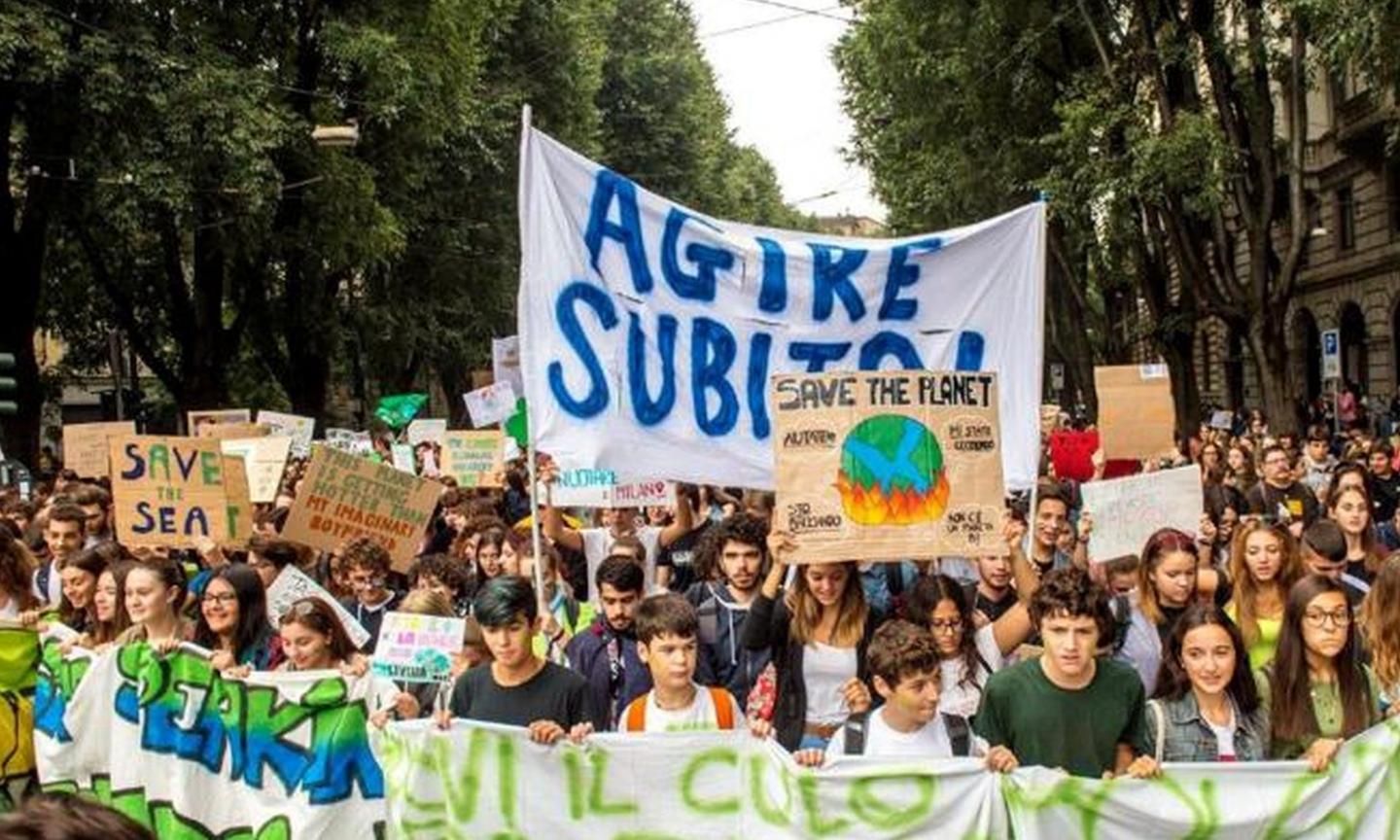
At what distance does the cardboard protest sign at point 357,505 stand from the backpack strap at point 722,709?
3460mm

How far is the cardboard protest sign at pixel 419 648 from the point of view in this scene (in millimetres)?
5156

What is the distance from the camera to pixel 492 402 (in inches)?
578

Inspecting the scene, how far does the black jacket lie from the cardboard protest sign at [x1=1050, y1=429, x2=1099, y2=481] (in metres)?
8.73

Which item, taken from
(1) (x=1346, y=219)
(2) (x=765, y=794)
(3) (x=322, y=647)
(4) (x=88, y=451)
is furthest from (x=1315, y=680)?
(1) (x=1346, y=219)

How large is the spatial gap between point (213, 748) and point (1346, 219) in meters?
32.5

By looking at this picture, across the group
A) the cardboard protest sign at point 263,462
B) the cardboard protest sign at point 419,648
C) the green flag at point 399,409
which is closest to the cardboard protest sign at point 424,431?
the green flag at point 399,409

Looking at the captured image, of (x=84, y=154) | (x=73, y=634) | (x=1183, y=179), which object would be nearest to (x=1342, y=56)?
(x=1183, y=179)

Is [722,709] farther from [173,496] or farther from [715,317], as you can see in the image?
[173,496]

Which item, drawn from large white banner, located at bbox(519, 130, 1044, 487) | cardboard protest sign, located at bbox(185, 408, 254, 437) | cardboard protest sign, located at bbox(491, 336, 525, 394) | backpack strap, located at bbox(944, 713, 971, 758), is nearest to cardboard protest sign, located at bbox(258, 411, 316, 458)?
cardboard protest sign, located at bbox(185, 408, 254, 437)

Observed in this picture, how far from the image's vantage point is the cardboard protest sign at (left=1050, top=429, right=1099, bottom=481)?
13547 millimetres

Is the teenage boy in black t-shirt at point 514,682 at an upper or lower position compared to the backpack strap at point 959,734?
upper

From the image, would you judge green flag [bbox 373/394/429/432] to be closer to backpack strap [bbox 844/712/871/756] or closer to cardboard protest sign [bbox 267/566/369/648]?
cardboard protest sign [bbox 267/566/369/648]

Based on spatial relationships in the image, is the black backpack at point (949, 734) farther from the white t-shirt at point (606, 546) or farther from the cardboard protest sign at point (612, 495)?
the cardboard protest sign at point (612, 495)

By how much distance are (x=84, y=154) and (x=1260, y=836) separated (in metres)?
18.3
